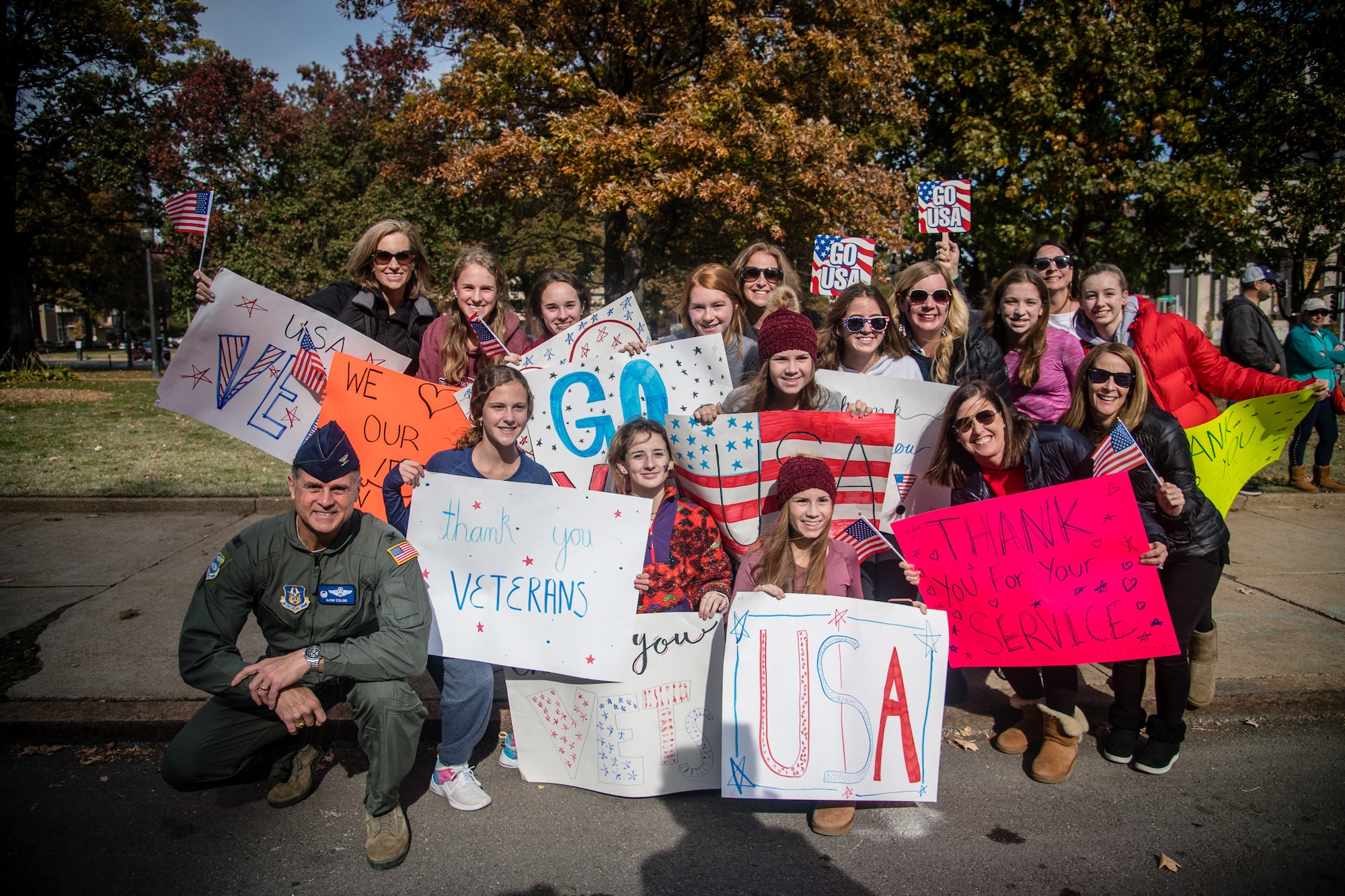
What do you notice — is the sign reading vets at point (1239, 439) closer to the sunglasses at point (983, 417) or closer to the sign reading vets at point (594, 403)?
the sunglasses at point (983, 417)

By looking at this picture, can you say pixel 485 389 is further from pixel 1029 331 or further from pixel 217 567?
pixel 1029 331

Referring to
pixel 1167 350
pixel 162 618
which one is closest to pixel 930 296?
pixel 1167 350

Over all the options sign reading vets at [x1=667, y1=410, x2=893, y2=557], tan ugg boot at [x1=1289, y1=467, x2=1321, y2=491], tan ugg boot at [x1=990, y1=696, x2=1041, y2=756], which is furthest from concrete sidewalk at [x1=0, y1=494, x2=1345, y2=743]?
sign reading vets at [x1=667, y1=410, x2=893, y2=557]

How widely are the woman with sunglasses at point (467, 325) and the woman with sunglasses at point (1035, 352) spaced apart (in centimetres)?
258

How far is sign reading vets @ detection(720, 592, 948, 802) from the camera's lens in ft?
9.82

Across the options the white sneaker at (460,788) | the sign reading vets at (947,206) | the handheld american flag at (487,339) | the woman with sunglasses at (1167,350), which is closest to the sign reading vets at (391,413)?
the handheld american flag at (487,339)

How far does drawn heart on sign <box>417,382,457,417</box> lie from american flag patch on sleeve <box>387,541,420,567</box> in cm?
104

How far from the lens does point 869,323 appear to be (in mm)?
3949

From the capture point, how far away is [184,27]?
1012 inches

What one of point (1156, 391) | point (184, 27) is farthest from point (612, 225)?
point (184, 27)

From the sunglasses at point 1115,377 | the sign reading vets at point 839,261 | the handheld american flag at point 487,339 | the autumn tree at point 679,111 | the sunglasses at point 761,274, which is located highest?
the autumn tree at point 679,111

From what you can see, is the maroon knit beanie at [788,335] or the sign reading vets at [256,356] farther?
the sign reading vets at [256,356]

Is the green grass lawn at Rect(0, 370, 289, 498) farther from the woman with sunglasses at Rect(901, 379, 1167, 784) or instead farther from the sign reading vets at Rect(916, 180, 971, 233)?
the woman with sunglasses at Rect(901, 379, 1167, 784)

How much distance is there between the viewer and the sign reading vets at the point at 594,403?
4.12 metres
